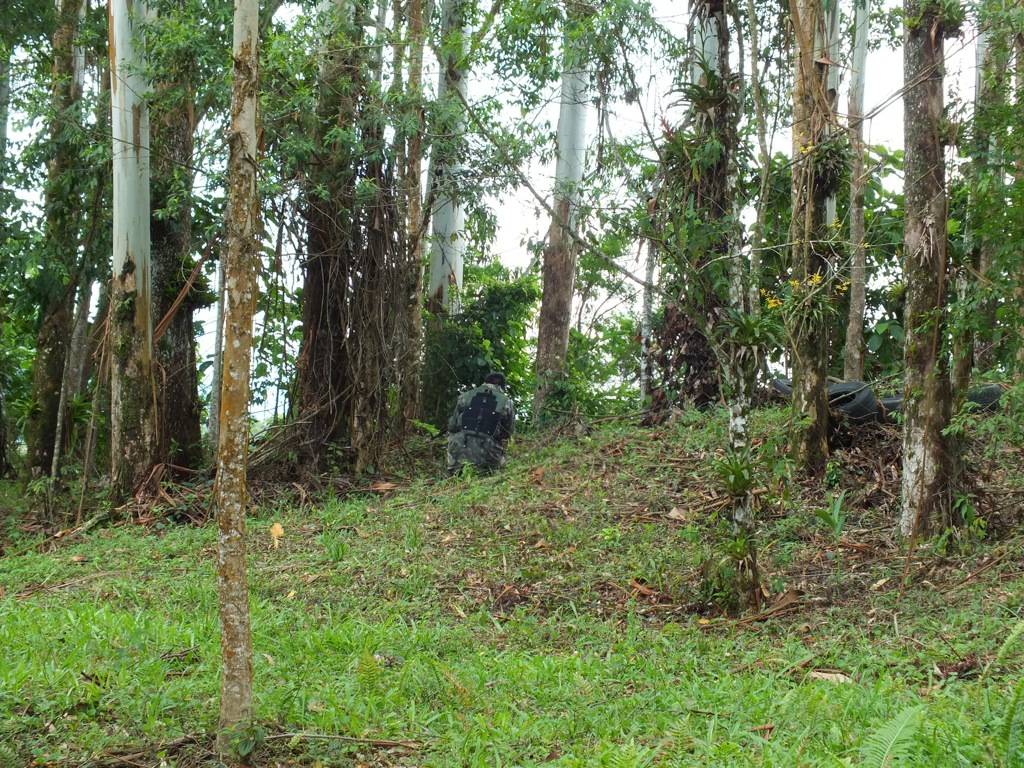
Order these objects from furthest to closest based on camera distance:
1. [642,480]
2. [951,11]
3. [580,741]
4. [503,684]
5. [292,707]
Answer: [642,480], [951,11], [503,684], [292,707], [580,741]

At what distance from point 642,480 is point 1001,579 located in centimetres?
444

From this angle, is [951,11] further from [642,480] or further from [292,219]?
[292,219]

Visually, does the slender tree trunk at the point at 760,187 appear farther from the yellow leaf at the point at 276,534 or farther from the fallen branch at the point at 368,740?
the yellow leaf at the point at 276,534

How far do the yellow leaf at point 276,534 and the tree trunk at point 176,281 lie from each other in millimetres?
2560

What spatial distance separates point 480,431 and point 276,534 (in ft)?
10.4

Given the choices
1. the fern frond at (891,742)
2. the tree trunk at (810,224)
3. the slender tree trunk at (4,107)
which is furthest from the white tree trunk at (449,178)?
the fern frond at (891,742)

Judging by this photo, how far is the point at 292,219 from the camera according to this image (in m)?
13.1

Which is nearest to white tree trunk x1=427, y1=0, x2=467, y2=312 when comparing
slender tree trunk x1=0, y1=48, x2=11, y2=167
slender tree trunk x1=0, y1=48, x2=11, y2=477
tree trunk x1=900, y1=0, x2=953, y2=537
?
tree trunk x1=900, y1=0, x2=953, y2=537

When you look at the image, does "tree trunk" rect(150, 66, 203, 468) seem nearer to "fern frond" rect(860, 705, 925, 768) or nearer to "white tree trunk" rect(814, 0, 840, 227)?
"white tree trunk" rect(814, 0, 840, 227)

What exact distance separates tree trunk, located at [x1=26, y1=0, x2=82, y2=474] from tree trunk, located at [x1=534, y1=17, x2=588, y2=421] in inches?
287

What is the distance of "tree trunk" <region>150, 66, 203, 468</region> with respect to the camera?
1326cm

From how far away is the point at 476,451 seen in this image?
43.2 feet

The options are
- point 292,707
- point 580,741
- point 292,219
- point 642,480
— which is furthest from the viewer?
point 292,219

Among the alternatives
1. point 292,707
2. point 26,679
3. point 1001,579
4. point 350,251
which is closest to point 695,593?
point 1001,579
